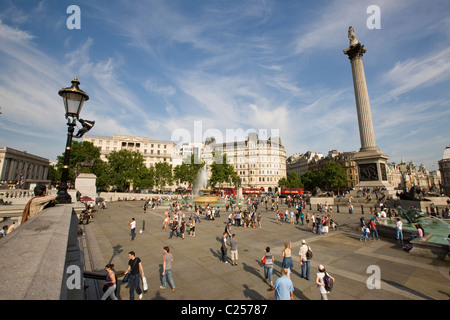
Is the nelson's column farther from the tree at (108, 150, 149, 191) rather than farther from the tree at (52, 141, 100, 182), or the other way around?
the tree at (52, 141, 100, 182)

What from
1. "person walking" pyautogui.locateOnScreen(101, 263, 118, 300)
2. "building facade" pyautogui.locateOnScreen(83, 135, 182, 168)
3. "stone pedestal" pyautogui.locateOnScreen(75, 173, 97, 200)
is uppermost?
"building facade" pyautogui.locateOnScreen(83, 135, 182, 168)

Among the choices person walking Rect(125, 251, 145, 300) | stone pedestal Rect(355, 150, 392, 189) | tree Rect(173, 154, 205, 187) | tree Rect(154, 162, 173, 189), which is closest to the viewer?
person walking Rect(125, 251, 145, 300)

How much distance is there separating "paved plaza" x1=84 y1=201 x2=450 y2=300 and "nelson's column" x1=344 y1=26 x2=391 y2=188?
24.9 m

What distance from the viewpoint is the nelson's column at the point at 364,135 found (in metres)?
36.5

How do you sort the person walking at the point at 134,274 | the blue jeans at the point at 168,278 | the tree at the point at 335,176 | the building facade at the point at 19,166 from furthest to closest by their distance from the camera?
the tree at the point at 335,176 → the building facade at the point at 19,166 → the blue jeans at the point at 168,278 → the person walking at the point at 134,274

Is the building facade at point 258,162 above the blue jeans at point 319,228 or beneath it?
above

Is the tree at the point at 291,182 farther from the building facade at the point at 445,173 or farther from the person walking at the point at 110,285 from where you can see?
the person walking at the point at 110,285

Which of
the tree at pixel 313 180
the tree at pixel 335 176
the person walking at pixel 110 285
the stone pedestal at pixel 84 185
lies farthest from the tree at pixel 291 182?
the person walking at pixel 110 285

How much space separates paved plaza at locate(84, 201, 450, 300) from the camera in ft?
25.3

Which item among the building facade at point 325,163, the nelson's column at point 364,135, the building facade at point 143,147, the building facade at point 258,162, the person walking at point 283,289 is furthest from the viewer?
the building facade at point 258,162

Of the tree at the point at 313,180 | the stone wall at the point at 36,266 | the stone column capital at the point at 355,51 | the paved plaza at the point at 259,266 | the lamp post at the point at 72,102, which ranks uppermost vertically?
the stone column capital at the point at 355,51

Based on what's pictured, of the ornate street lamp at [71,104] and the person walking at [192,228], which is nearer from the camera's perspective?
Result: the ornate street lamp at [71,104]

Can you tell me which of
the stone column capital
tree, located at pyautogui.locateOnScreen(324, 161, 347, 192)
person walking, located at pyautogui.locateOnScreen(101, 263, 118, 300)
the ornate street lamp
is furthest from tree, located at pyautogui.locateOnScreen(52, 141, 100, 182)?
tree, located at pyautogui.locateOnScreen(324, 161, 347, 192)

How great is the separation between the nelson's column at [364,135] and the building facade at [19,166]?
71.9 metres
